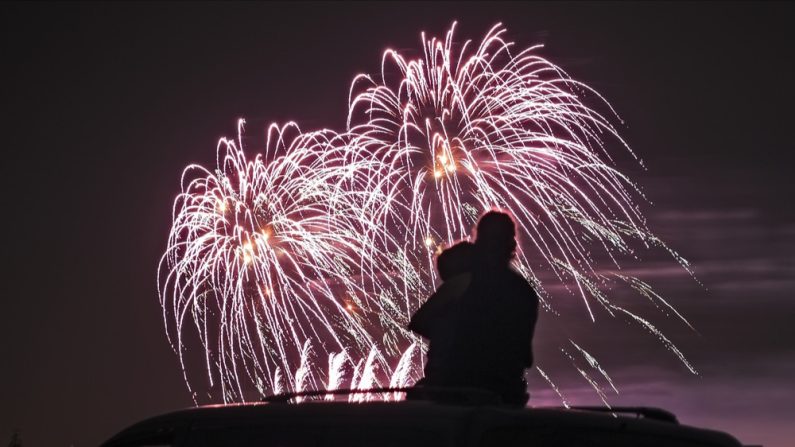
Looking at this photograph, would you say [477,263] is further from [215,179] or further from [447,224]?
[215,179]

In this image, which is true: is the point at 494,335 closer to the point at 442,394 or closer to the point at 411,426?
the point at 442,394

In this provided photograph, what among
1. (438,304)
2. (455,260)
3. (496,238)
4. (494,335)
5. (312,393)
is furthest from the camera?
(455,260)

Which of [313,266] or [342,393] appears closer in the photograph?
[342,393]

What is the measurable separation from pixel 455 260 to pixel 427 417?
10.6 ft

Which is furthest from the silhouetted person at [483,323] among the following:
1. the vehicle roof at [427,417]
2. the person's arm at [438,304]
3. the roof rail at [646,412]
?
the vehicle roof at [427,417]

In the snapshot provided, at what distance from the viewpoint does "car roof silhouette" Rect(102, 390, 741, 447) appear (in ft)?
14.5

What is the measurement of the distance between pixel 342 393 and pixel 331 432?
2.21 ft

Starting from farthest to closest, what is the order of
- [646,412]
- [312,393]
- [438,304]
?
[438,304] → [312,393] → [646,412]

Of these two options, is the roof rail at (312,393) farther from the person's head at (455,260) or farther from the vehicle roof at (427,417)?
the person's head at (455,260)

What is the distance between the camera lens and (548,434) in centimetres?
451

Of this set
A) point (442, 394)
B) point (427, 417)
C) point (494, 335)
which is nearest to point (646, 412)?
point (442, 394)

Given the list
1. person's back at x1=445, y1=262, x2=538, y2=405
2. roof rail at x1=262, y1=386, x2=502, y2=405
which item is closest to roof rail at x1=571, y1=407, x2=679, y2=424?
roof rail at x1=262, y1=386, x2=502, y2=405

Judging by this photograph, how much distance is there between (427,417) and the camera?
4.46 m

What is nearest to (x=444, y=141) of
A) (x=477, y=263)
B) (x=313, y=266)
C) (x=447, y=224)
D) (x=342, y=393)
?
(x=447, y=224)
